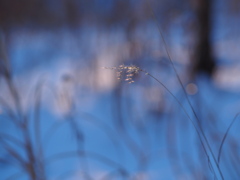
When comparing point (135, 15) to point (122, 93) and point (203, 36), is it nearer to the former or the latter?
point (122, 93)

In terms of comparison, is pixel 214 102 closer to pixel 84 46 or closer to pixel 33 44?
pixel 84 46

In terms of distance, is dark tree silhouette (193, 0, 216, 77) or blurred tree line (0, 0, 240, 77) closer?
blurred tree line (0, 0, 240, 77)

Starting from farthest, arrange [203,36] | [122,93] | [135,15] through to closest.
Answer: [203,36], [135,15], [122,93]

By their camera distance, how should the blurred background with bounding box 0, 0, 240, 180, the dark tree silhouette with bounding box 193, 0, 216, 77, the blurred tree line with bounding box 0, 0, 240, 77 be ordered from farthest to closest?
the dark tree silhouette with bounding box 193, 0, 216, 77, the blurred tree line with bounding box 0, 0, 240, 77, the blurred background with bounding box 0, 0, 240, 180

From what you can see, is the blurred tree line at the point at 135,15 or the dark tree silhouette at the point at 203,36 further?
the dark tree silhouette at the point at 203,36

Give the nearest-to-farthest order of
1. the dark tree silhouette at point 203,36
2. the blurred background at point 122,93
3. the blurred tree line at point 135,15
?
the blurred background at point 122,93
the blurred tree line at point 135,15
the dark tree silhouette at point 203,36

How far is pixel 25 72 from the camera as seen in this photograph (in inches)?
133

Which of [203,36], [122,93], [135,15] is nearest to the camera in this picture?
[122,93]

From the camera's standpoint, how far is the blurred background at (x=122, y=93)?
1.73 metres

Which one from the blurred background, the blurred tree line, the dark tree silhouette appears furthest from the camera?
the dark tree silhouette

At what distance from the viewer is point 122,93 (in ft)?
8.48

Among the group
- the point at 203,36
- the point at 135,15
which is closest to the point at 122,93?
the point at 135,15

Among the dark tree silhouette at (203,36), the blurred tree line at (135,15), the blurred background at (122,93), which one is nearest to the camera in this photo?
the blurred background at (122,93)

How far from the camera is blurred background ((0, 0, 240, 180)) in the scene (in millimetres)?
1732
